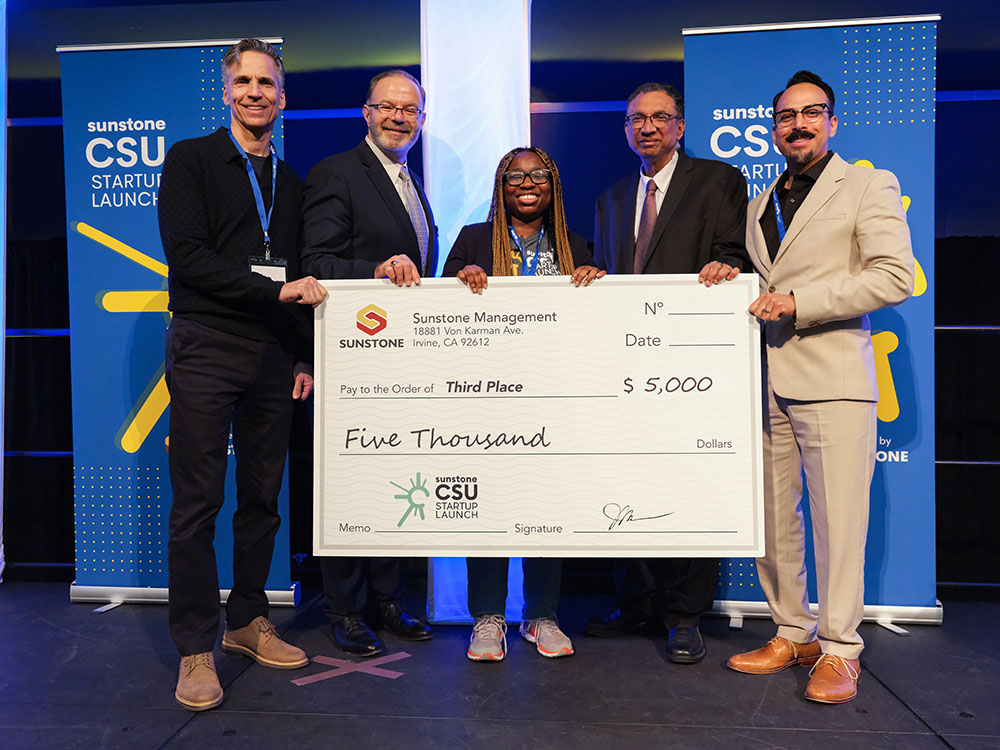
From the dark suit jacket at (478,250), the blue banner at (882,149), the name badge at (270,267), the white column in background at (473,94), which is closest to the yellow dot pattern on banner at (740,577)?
the blue banner at (882,149)

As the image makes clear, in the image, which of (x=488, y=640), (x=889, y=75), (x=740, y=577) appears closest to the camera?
(x=488, y=640)

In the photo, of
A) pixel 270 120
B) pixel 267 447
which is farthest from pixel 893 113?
pixel 267 447

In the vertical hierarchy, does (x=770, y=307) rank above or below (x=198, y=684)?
above

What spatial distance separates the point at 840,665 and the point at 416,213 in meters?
2.22

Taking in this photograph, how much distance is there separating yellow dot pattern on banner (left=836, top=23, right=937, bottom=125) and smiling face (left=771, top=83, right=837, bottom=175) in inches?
31.5

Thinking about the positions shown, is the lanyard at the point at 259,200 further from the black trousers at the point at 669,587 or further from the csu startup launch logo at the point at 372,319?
the black trousers at the point at 669,587

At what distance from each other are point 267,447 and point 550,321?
112 centimetres

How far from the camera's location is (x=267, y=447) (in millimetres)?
2805

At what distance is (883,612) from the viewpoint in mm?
3379

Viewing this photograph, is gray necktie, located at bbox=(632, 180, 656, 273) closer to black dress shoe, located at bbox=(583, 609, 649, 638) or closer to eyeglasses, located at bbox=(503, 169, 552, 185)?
eyeglasses, located at bbox=(503, 169, 552, 185)

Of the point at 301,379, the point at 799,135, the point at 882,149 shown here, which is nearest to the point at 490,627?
the point at 301,379

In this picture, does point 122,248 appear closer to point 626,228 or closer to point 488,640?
point 626,228
